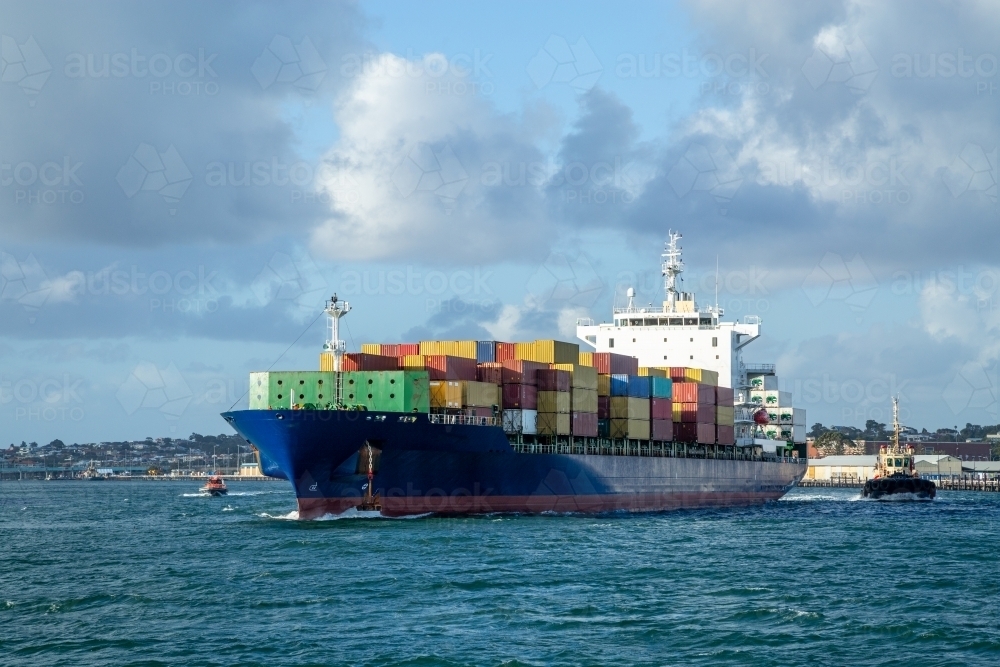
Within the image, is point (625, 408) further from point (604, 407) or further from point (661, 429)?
point (661, 429)

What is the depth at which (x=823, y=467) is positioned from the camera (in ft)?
481

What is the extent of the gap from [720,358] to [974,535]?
1083 inches

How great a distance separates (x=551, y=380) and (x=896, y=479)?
1453 inches

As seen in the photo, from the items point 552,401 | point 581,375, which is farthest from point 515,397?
Result: point 581,375

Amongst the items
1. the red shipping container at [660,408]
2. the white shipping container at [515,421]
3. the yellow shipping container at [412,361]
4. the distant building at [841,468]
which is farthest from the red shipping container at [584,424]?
the distant building at [841,468]

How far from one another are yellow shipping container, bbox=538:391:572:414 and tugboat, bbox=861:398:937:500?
115ft

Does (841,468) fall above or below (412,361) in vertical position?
below

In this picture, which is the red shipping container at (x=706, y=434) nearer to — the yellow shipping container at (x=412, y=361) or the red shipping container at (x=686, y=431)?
the red shipping container at (x=686, y=431)

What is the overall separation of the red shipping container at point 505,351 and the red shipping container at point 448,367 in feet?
16.5

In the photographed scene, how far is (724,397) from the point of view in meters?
68.1

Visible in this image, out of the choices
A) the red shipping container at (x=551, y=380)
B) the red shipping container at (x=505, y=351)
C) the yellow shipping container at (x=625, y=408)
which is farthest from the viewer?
the yellow shipping container at (x=625, y=408)

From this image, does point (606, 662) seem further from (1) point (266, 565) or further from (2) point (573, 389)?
(2) point (573, 389)

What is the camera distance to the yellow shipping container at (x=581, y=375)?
53.4 meters

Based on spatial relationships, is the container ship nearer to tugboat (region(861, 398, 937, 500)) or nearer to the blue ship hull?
the blue ship hull
